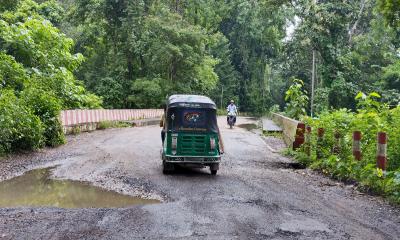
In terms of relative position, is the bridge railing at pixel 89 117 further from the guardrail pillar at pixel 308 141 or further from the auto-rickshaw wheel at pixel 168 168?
the guardrail pillar at pixel 308 141

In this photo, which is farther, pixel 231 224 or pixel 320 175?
pixel 320 175

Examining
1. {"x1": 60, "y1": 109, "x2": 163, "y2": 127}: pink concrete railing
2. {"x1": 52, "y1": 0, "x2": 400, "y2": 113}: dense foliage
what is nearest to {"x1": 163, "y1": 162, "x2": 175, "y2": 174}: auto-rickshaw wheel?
{"x1": 60, "y1": 109, "x2": 163, "y2": 127}: pink concrete railing

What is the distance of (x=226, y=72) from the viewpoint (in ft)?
246

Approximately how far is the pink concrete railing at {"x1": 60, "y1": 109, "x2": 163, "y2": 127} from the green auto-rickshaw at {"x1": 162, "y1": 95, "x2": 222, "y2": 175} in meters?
10.9

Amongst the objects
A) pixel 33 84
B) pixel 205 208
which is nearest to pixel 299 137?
pixel 205 208

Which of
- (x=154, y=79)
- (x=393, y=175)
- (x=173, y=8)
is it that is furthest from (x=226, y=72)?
(x=393, y=175)

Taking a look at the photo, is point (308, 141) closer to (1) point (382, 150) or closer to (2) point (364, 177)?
(2) point (364, 177)

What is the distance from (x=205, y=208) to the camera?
23.7ft

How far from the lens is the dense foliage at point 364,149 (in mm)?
9172

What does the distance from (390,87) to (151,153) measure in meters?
32.4

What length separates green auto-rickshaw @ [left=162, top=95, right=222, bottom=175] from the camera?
10688 millimetres

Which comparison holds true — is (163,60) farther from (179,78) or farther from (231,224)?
(231,224)

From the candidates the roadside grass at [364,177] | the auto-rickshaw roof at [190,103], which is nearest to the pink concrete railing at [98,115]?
the auto-rickshaw roof at [190,103]

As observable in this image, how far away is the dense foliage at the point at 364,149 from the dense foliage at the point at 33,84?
912cm
